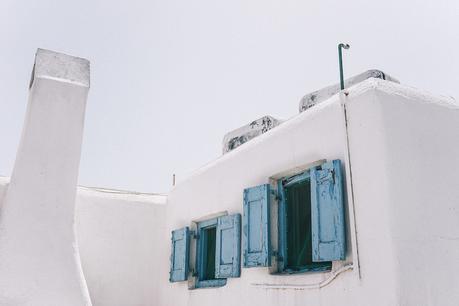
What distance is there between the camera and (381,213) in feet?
11.8

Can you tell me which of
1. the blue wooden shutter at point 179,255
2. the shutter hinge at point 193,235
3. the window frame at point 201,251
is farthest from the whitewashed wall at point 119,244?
the window frame at point 201,251

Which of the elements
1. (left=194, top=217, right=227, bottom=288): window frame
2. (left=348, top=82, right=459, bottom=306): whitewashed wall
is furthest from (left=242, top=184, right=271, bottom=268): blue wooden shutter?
(left=348, top=82, right=459, bottom=306): whitewashed wall

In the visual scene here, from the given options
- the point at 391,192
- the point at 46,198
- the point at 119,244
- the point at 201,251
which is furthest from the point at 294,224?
the point at 119,244

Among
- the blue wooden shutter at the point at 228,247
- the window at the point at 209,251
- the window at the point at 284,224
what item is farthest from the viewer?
the window at the point at 209,251

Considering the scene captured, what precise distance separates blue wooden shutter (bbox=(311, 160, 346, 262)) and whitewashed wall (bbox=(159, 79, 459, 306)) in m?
0.10

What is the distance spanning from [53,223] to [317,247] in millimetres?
2982

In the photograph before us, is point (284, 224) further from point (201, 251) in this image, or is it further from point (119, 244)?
point (119, 244)

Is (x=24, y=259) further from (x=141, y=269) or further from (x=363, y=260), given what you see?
(x=363, y=260)

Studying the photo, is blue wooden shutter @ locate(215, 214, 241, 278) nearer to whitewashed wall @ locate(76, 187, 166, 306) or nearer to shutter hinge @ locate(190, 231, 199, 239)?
shutter hinge @ locate(190, 231, 199, 239)

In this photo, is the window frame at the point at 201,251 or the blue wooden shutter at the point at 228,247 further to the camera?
the window frame at the point at 201,251

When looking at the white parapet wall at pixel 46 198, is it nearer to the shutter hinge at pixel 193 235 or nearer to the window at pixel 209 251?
the window at pixel 209 251

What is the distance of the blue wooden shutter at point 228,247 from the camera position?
546cm

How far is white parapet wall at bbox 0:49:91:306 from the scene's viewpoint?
475 centimetres

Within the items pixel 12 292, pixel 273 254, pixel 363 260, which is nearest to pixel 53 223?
pixel 12 292
